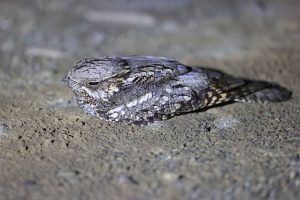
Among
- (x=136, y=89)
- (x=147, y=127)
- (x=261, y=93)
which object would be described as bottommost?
(x=147, y=127)

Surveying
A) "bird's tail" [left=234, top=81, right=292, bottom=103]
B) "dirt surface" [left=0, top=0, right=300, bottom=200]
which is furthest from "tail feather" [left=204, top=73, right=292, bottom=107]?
A: "dirt surface" [left=0, top=0, right=300, bottom=200]

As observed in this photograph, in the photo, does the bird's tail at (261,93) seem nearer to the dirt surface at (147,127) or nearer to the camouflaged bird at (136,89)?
the dirt surface at (147,127)

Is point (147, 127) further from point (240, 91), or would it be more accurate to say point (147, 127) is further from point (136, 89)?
point (240, 91)

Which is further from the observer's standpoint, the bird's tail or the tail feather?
the bird's tail

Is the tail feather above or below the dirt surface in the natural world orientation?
above

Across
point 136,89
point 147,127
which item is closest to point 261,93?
point 147,127

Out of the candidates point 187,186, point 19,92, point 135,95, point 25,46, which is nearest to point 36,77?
point 19,92

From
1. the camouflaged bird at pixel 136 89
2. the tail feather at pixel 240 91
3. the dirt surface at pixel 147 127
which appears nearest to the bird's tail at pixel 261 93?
the tail feather at pixel 240 91

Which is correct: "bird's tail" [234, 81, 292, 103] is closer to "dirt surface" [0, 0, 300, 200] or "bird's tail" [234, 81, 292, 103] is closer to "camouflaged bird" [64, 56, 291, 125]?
"dirt surface" [0, 0, 300, 200]
